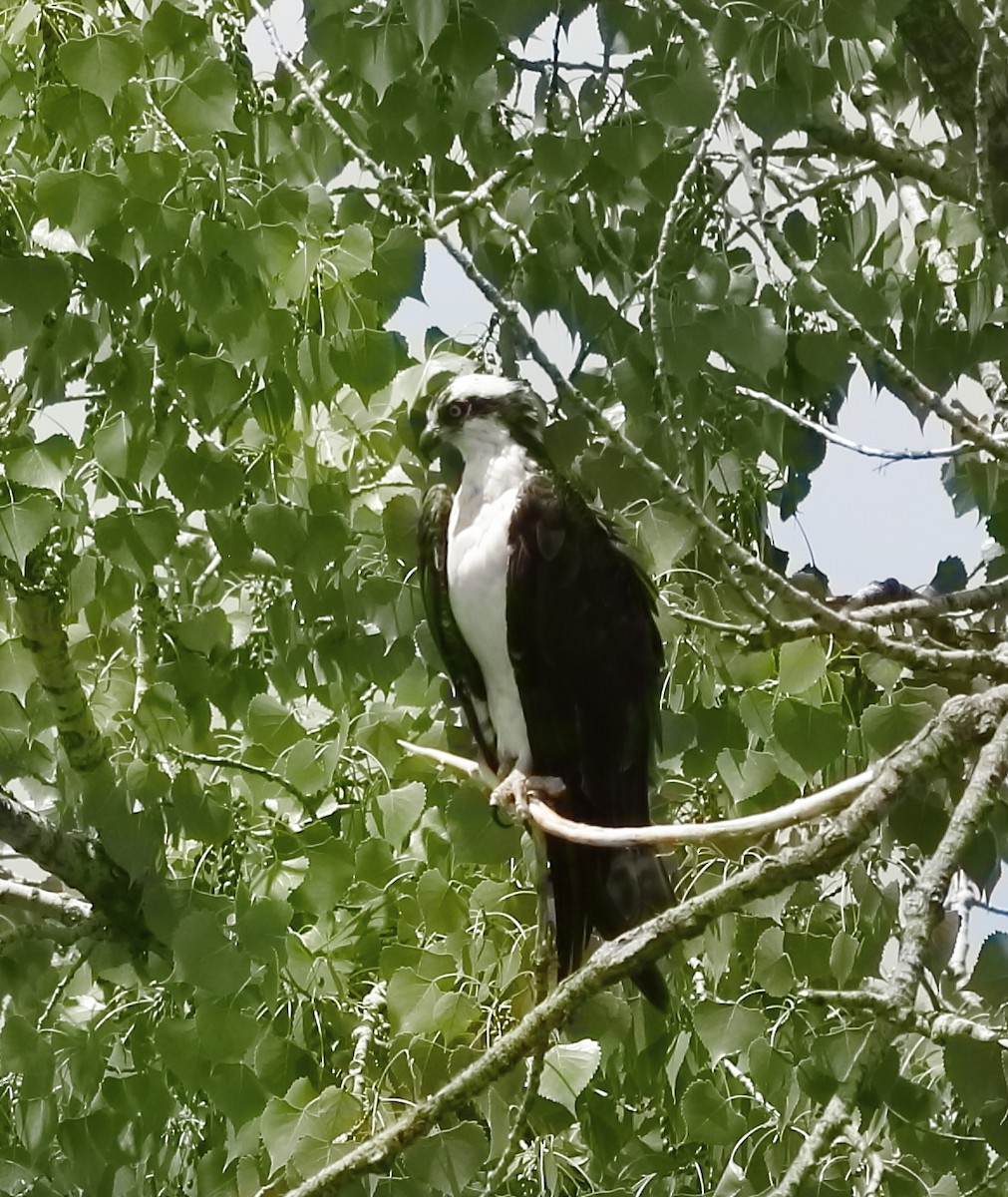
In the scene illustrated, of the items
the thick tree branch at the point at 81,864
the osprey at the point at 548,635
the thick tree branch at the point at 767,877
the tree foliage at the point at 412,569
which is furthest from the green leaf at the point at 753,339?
the thick tree branch at the point at 81,864

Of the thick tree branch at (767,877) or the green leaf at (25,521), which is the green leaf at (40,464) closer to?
the green leaf at (25,521)

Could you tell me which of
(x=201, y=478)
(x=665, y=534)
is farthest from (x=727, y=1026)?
(x=201, y=478)

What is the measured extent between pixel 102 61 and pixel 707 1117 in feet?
3.67

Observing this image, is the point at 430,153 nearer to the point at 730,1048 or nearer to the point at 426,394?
the point at 426,394

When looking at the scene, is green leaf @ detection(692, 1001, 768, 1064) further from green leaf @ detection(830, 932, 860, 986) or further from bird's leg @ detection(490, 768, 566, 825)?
bird's leg @ detection(490, 768, 566, 825)

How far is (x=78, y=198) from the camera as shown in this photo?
50.4 inches

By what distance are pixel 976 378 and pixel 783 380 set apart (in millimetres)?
216

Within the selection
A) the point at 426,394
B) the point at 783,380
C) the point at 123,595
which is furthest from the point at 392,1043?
the point at 783,380

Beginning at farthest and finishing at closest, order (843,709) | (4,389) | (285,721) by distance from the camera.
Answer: (285,721) < (4,389) < (843,709)

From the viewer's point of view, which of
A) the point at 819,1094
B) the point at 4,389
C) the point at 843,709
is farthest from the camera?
the point at 4,389

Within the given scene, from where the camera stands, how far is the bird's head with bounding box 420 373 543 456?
1.52 m

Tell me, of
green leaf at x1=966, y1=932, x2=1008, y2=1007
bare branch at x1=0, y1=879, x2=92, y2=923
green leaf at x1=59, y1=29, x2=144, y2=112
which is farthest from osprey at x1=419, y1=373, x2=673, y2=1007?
bare branch at x1=0, y1=879, x2=92, y2=923

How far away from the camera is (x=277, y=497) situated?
1.45 meters

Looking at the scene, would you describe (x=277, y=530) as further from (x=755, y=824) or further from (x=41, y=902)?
(x=41, y=902)
